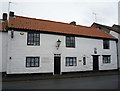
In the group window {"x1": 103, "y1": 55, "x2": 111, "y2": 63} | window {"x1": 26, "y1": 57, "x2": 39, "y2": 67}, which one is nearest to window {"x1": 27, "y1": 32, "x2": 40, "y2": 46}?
window {"x1": 26, "y1": 57, "x2": 39, "y2": 67}

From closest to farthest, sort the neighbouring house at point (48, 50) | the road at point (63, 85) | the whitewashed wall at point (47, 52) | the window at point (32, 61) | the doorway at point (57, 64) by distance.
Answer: the road at point (63, 85) → the whitewashed wall at point (47, 52) → the neighbouring house at point (48, 50) → the window at point (32, 61) → the doorway at point (57, 64)

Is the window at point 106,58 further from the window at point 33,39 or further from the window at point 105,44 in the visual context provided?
the window at point 33,39

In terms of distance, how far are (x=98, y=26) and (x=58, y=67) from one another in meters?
14.0

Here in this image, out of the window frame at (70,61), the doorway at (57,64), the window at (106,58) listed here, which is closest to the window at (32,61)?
the doorway at (57,64)

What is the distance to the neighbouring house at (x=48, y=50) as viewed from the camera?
1398 cm

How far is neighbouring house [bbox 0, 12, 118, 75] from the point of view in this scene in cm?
1398

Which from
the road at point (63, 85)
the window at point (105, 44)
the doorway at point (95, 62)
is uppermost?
the window at point (105, 44)

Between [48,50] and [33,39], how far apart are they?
7.24 feet

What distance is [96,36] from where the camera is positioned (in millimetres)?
18906

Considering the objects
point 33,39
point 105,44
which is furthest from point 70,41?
point 105,44

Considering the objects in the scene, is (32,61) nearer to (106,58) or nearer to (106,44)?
(106,58)

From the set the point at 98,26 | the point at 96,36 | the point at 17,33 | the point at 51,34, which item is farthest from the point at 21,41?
the point at 98,26

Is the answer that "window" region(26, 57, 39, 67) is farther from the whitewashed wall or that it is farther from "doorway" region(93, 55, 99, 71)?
"doorway" region(93, 55, 99, 71)

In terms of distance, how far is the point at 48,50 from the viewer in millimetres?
15430
